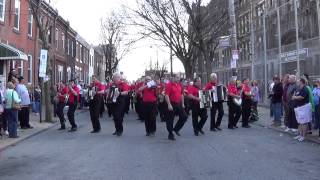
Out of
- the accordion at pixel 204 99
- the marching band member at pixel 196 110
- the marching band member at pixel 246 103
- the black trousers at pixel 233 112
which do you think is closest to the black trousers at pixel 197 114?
the marching band member at pixel 196 110

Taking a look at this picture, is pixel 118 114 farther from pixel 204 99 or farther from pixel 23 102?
pixel 23 102

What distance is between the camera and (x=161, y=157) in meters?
10.6

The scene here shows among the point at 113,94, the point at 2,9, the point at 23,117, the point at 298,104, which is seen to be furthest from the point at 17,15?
the point at 298,104

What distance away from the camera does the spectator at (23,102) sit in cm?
1692

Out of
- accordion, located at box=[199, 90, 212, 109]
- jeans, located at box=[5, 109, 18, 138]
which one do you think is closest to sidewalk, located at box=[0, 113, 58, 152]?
jeans, located at box=[5, 109, 18, 138]

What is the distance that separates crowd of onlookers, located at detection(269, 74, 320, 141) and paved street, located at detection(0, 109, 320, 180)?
0.55 m

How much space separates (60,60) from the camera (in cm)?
4003

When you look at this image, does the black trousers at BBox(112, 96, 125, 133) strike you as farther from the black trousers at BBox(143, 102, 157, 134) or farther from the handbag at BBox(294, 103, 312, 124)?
the handbag at BBox(294, 103, 312, 124)

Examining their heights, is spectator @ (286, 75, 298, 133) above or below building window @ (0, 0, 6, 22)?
below

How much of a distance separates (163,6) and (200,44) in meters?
3.79

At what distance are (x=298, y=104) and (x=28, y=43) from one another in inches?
797

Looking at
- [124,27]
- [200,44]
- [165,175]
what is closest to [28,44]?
[124,27]

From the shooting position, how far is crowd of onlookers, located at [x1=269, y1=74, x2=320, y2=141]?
529 inches

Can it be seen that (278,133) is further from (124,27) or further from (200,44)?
(124,27)
